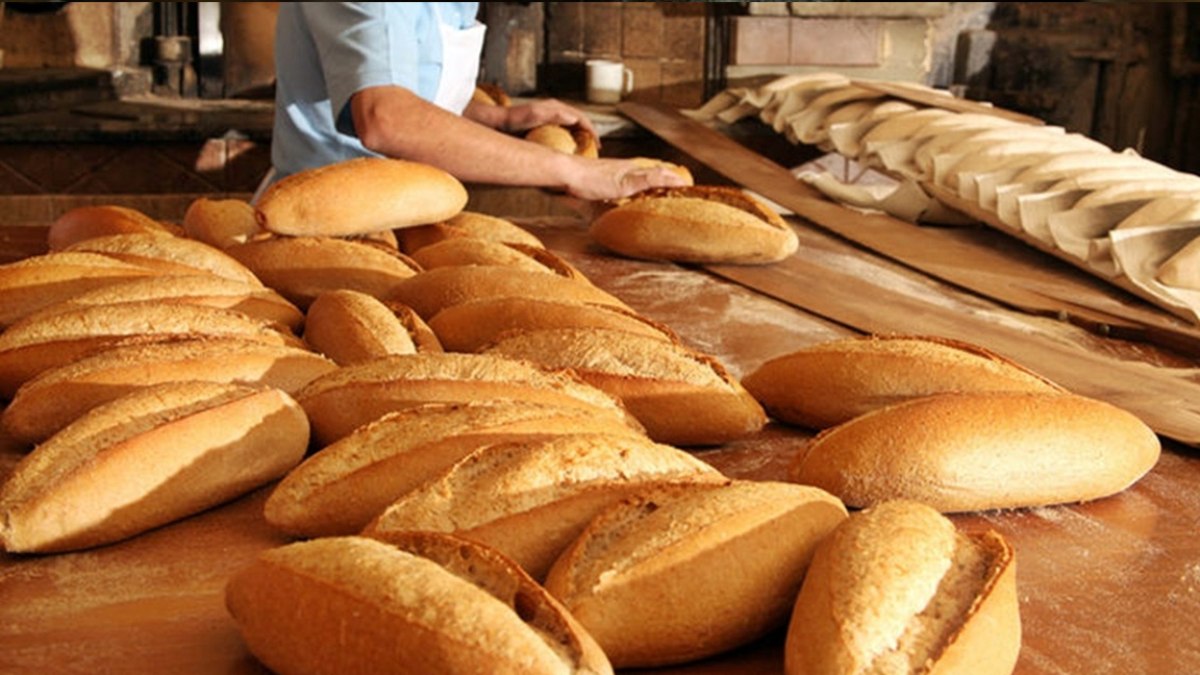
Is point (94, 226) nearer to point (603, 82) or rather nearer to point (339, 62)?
point (339, 62)

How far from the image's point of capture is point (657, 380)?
4.45 feet

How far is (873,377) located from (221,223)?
Result: 1302 mm

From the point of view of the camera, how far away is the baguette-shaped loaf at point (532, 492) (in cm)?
99

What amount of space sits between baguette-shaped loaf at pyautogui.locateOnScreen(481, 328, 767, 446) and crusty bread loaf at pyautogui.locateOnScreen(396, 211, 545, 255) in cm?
80

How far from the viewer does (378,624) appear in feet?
2.71

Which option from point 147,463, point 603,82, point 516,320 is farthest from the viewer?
point 603,82

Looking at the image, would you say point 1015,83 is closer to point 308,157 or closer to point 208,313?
point 308,157

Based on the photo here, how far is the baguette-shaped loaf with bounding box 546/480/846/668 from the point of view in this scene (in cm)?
90

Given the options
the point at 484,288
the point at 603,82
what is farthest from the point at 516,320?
the point at 603,82

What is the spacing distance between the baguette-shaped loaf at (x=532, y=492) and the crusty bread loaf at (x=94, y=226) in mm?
1204

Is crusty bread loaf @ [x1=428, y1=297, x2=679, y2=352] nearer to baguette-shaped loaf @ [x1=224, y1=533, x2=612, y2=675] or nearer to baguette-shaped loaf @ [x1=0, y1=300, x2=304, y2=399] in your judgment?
baguette-shaped loaf @ [x1=0, y1=300, x2=304, y2=399]

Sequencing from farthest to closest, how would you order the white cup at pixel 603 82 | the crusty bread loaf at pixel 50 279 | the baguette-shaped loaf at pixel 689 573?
the white cup at pixel 603 82 → the crusty bread loaf at pixel 50 279 → the baguette-shaped loaf at pixel 689 573

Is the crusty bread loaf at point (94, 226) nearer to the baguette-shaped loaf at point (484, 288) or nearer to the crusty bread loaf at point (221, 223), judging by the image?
the crusty bread loaf at point (221, 223)

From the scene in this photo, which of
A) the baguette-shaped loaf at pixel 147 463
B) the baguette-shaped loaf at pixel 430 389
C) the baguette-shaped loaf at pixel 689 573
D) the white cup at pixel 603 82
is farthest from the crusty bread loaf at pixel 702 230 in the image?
the white cup at pixel 603 82
